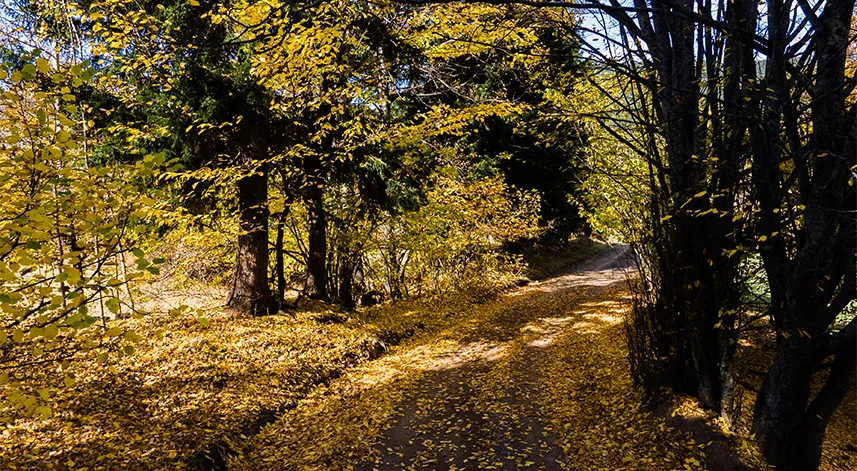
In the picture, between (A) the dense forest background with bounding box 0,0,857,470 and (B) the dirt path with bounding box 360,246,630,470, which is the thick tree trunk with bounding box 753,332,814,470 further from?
(B) the dirt path with bounding box 360,246,630,470

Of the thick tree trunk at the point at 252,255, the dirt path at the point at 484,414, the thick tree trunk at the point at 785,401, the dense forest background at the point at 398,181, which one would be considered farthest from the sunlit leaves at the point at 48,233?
the thick tree trunk at the point at 785,401

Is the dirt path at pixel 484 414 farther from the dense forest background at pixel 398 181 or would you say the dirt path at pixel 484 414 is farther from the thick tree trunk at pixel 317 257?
the thick tree trunk at pixel 317 257

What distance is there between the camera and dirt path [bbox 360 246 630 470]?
4.93 meters

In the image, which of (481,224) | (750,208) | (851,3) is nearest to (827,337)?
(750,208)

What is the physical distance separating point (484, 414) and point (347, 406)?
1.96 metres

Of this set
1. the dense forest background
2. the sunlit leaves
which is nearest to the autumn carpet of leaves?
the dense forest background

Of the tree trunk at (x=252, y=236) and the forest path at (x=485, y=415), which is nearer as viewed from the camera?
the forest path at (x=485, y=415)

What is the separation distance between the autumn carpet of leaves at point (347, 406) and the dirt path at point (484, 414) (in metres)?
0.02

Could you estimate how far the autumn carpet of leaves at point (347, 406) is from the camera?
15.4 ft

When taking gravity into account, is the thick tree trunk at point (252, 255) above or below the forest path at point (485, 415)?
above

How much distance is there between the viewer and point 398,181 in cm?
1058

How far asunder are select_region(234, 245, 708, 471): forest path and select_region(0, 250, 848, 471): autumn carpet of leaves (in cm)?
2

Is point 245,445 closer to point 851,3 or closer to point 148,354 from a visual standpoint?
point 148,354

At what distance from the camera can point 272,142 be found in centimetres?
938
